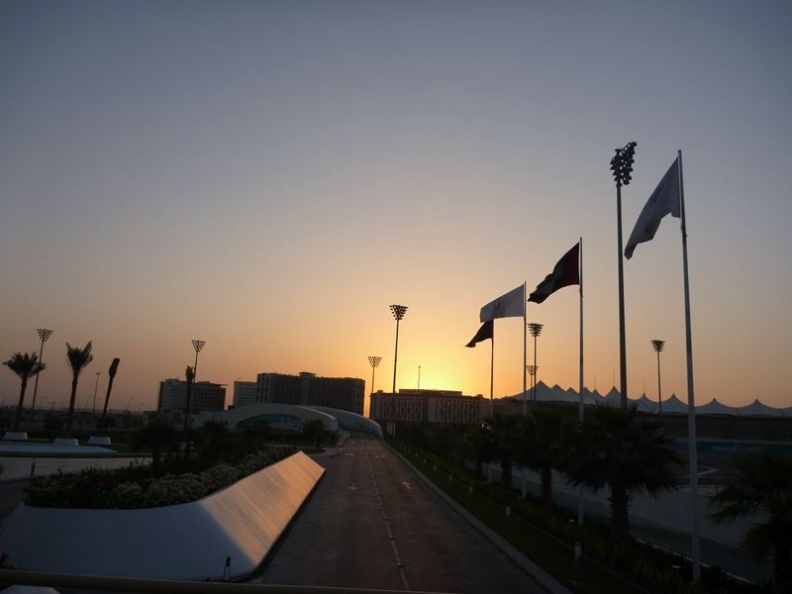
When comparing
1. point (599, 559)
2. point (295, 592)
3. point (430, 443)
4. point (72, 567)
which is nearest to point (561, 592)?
point (599, 559)

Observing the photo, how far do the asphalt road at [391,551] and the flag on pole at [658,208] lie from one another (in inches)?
441

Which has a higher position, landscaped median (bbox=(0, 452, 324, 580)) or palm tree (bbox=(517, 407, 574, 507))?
palm tree (bbox=(517, 407, 574, 507))

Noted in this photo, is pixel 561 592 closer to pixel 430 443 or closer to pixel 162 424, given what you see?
pixel 162 424

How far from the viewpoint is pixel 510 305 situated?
34469 millimetres

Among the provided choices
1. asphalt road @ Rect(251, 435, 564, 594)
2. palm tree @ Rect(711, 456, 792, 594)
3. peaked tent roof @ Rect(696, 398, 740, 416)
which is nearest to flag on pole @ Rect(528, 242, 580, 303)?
Answer: asphalt road @ Rect(251, 435, 564, 594)

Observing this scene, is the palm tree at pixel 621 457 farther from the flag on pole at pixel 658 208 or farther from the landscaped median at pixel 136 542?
the landscaped median at pixel 136 542

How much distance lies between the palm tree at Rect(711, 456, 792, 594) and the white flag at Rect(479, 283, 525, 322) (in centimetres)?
1869

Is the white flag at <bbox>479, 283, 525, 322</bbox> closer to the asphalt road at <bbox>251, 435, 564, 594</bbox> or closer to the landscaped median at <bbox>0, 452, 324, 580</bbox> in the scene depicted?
the asphalt road at <bbox>251, 435, 564, 594</bbox>

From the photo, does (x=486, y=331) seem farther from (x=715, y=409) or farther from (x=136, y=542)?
(x=715, y=409)

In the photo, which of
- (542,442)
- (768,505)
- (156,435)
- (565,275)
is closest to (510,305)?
(565,275)

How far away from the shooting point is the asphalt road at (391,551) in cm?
1669

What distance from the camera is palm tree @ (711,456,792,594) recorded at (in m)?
13.7

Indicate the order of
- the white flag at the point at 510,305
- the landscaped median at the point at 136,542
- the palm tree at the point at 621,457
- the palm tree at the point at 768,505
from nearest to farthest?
the palm tree at the point at 768,505
the landscaped median at the point at 136,542
the palm tree at the point at 621,457
the white flag at the point at 510,305

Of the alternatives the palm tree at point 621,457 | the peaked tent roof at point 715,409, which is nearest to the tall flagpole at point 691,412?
the palm tree at point 621,457
